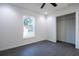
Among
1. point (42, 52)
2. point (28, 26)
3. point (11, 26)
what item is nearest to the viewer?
point (42, 52)

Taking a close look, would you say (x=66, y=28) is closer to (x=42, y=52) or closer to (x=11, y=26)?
(x=42, y=52)

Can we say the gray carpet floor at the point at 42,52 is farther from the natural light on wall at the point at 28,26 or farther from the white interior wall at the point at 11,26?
the natural light on wall at the point at 28,26

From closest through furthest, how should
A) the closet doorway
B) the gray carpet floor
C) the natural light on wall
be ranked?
the gray carpet floor < the closet doorway < the natural light on wall

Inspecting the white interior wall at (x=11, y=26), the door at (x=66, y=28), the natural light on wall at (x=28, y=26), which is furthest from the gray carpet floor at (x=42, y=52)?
the natural light on wall at (x=28, y=26)

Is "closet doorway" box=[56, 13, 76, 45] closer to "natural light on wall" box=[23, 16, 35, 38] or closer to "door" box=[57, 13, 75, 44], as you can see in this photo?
"door" box=[57, 13, 75, 44]

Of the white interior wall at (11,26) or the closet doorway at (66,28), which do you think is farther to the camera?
the closet doorway at (66,28)

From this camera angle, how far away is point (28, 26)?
5.08 m

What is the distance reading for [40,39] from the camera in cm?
578

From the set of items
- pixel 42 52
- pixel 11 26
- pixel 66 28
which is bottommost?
pixel 42 52

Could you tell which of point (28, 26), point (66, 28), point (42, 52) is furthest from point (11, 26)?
point (66, 28)

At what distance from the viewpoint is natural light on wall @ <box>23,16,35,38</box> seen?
16.1 feet

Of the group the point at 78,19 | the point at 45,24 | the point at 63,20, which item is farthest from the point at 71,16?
the point at 45,24

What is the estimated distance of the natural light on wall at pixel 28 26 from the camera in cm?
490

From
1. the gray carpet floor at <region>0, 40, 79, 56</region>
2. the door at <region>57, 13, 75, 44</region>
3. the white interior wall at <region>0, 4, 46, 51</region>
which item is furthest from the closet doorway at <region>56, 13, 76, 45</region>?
the white interior wall at <region>0, 4, 46, 51</region>
